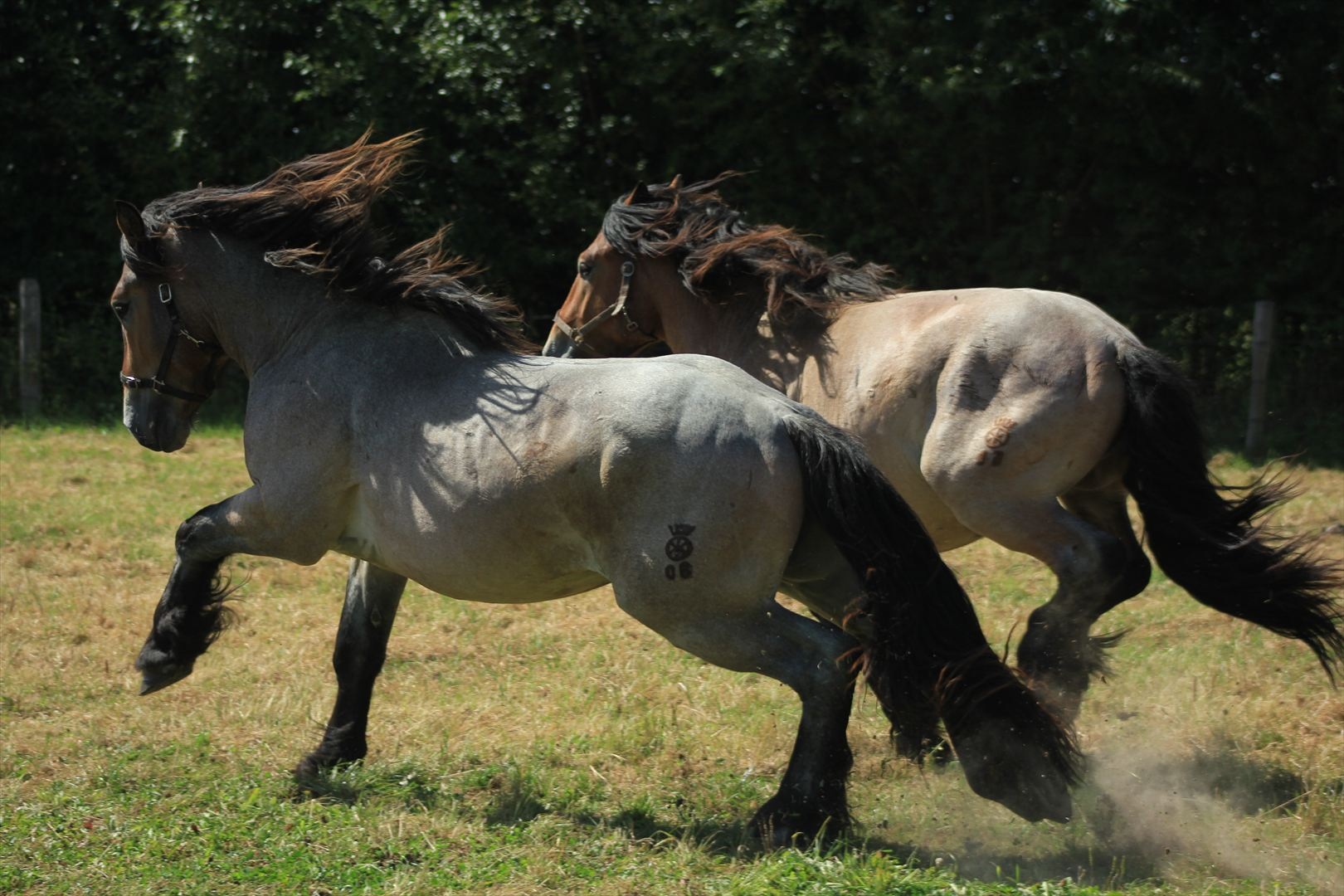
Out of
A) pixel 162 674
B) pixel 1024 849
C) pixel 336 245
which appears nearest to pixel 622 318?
pixel 336 245

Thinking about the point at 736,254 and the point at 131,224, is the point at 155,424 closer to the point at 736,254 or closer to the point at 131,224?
the point at 131,224

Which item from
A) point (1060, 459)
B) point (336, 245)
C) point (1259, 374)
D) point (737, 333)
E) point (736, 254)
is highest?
point (736, 254)

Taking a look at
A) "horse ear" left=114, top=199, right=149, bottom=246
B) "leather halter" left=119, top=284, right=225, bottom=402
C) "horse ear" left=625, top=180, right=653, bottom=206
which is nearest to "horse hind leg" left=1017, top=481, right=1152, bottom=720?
"horse ear" left=625, top=180, right=653, bottom=206

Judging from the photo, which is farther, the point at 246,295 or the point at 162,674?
the point at 246,295

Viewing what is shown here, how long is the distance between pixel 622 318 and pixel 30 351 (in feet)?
29.7

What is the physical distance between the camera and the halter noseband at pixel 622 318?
6.48 m

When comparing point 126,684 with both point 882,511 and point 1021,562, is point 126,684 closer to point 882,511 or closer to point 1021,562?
point 882,511

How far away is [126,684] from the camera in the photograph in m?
5.85

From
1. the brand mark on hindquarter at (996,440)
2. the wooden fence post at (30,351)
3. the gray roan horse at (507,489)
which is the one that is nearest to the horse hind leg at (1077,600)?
the brand mark on hindquarter at (996,440)

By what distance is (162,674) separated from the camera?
476 cm

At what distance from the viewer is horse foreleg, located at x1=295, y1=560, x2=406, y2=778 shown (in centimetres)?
493

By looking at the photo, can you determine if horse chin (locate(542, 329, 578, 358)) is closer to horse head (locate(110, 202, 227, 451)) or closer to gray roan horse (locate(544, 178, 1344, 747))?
gray roan horse (locate(544, 178, 1344, 747))

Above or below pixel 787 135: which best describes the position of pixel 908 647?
below

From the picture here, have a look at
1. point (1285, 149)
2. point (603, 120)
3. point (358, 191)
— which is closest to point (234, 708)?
point (358, 191)
